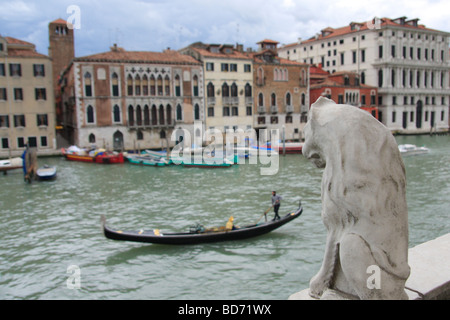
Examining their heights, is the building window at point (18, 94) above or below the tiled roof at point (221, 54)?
below

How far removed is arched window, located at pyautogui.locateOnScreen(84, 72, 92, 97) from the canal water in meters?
9.80

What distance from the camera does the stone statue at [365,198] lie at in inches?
73.5

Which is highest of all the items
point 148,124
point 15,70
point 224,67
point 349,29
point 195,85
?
point 349,29

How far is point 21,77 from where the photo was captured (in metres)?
24.7

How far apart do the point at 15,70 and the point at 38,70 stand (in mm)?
1259

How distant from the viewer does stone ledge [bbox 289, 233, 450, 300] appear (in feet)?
7.89

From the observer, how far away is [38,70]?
989 inches

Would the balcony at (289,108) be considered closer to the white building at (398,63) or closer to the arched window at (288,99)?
the arched window at (288,99)

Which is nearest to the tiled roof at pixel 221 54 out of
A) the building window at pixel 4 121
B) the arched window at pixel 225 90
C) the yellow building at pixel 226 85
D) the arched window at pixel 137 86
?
the yellow building at pixel 226 85

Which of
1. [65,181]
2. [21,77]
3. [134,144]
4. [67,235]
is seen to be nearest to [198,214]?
[67,235]

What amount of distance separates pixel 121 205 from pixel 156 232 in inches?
181

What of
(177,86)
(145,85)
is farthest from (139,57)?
(177,86)

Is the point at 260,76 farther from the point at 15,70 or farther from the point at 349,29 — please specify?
the point at 15,70

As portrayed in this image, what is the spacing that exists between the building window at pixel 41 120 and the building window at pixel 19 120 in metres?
0.83
